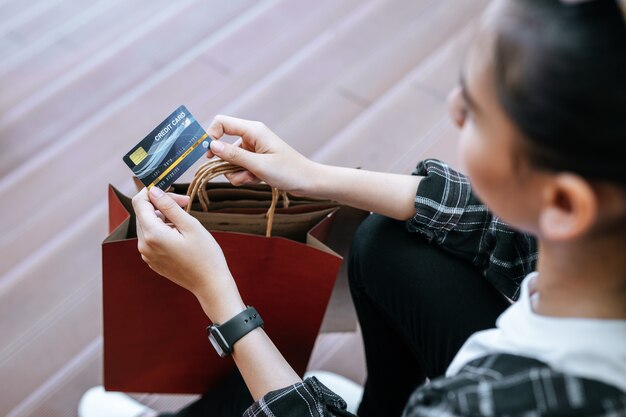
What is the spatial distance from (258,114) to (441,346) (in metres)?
1.07

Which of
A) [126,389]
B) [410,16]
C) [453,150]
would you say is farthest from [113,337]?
[410,16]

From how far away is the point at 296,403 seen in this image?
85cm

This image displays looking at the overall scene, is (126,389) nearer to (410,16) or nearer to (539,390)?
(539,390)

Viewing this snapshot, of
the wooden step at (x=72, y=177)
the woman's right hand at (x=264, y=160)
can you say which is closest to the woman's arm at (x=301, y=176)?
the woman's right hand at (x=264, y=160)

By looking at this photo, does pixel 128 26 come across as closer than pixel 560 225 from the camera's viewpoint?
No

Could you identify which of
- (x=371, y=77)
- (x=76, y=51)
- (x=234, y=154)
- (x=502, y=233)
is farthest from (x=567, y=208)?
(x=76, y=51)

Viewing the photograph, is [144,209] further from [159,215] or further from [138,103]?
[138,103]

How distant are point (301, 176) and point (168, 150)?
193mm

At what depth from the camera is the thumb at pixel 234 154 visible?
941mm

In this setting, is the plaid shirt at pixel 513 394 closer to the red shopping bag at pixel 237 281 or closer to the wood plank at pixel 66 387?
the red shopping bag at pixel 237 281

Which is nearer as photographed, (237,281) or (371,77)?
(237,281)

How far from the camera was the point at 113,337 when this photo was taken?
1089 mm

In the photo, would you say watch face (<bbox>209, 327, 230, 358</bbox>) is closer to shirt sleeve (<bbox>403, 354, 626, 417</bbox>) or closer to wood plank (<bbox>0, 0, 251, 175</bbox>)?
shirt sleeve (<bbox>403, 354, 626, 417</bbox>)

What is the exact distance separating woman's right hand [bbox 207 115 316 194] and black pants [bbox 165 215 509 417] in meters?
0.15
